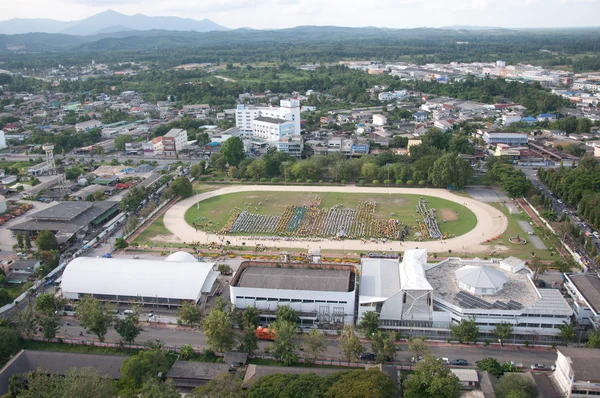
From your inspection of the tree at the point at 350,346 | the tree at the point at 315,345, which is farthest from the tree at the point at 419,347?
the tree at the point at 315,345

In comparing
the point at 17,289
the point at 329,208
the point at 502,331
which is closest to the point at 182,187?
the point at 329,208

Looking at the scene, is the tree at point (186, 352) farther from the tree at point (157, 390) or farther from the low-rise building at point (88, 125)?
the low-rise building at point (88, 125)

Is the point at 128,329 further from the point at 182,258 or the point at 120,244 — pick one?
the point at 120,244

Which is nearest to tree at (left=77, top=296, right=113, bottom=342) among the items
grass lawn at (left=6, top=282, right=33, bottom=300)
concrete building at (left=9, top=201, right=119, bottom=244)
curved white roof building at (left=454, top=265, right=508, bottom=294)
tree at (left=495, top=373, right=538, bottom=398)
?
grass lawn at (left=6, top=282, right=33, bottom=300)

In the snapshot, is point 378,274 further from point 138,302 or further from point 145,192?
point 145,192

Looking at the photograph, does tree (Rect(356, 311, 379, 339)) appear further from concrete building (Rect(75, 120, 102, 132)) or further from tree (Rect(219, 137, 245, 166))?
concrete building (Rect(75, 120, 102, 132))

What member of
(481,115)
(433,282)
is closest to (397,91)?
(481,115)
